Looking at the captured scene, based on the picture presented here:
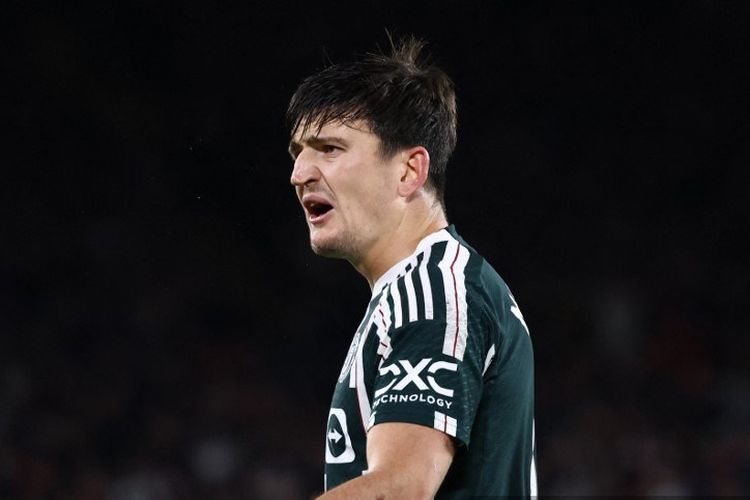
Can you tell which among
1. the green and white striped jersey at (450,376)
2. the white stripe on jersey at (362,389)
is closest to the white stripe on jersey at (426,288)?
the green and white striped jersey at (450,376)

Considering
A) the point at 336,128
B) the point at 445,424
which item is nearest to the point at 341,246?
the point at 336,128

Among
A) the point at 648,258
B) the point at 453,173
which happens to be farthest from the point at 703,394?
the point at 453,173

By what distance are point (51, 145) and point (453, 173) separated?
306cm

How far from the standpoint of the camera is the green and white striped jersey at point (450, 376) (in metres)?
1.74

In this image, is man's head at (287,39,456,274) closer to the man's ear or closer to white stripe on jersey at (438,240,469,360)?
the man's ear

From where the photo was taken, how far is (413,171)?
2.22 metres

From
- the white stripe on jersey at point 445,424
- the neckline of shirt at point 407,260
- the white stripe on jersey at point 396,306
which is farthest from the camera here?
the neckline of shirt at point 407,260

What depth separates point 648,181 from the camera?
7945 mm

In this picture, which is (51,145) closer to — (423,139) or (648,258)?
(648,258)

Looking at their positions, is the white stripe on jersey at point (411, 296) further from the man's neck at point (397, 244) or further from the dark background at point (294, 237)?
the dark background at point (294, 237)

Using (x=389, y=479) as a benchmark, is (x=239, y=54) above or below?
above

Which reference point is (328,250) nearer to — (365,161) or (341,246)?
(341,246)

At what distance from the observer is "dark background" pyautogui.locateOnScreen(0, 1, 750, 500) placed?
6742 mm

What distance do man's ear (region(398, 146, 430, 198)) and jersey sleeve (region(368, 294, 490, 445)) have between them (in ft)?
1.44
